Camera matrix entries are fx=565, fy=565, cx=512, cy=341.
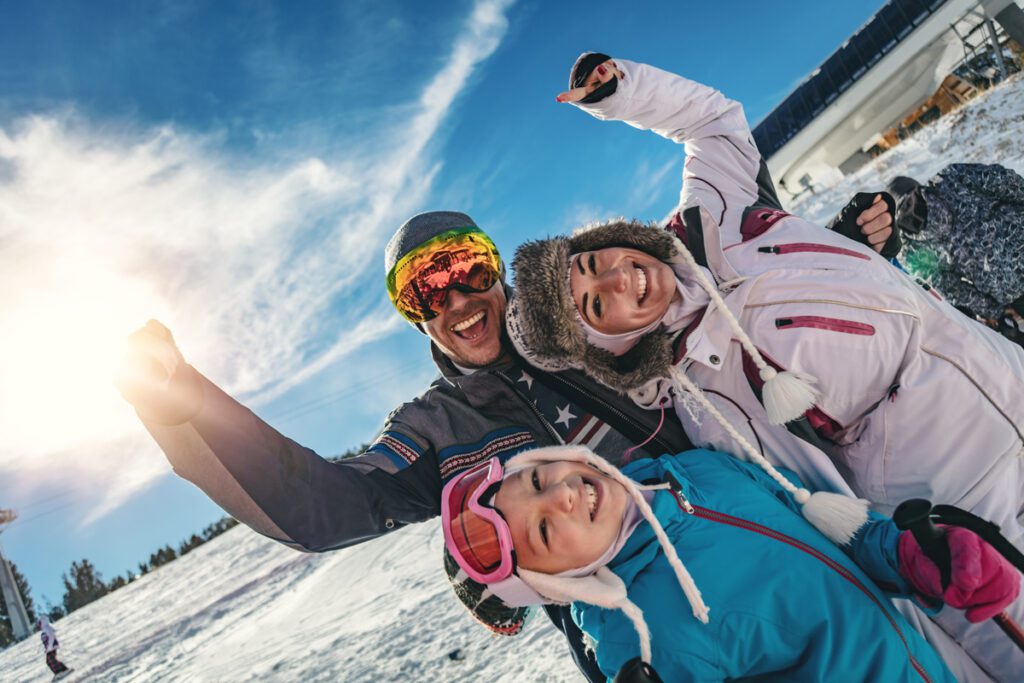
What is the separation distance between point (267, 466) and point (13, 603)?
1484 inches

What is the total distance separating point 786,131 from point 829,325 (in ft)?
101

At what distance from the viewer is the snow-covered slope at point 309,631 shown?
4.08m

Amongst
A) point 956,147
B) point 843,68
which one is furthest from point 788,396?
point 843,68

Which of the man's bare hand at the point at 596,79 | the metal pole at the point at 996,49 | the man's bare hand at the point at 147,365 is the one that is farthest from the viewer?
the metal pole at the point at 996,49

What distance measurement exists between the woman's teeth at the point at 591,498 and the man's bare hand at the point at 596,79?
186 cm

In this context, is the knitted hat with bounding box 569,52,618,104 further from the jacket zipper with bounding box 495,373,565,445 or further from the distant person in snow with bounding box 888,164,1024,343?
the distant person in snow with bounding box 888,164,1024,343

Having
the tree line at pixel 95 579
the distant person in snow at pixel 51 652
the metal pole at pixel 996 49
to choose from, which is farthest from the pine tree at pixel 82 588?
the metal pole at pixel 996 49

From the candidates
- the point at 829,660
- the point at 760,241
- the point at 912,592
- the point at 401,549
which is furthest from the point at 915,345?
the point at 401,549

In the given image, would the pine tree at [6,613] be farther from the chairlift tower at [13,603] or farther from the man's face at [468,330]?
the man's face at [468,330]

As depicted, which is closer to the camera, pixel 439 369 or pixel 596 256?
pixel 596 256

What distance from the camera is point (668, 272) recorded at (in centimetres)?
209

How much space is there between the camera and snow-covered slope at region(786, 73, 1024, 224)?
10.5 m

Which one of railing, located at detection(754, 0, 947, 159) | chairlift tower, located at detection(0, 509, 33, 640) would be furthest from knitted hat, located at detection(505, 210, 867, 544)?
chairlift tower, located at detection(0, 509, 33, 640)

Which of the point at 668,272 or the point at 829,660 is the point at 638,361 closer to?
the point at 668,272
